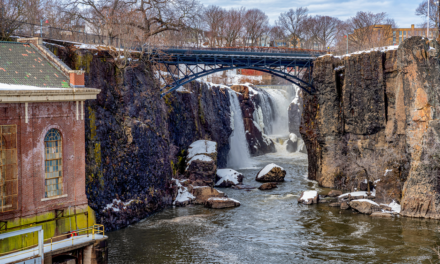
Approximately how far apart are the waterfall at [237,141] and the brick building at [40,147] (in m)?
33.7

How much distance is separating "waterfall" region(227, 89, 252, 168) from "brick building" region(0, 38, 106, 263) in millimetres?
33727

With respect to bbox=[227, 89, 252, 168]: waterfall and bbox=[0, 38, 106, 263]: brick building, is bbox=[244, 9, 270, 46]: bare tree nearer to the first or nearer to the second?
bbox=[227, 89, 252, 168]: waterfall

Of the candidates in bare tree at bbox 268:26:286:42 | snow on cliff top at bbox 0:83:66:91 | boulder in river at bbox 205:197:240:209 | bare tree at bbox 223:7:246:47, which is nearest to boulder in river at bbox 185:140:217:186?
boulder in river at bbox 205:197:240:209

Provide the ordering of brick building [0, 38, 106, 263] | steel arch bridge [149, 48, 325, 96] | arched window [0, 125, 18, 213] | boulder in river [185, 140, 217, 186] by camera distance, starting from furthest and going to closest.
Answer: boulder in river [185, 140, 217, 186], steel arch bridge [149, 48, 325, 96], brick building [0, 38, 106, 263], arched window [0, 125, 18, 213]

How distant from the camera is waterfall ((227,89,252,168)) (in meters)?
52.5

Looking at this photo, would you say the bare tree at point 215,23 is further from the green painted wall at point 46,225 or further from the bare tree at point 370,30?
the green painted wall at point 46,225

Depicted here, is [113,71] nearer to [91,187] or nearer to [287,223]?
[91,187]

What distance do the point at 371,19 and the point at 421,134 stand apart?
54131 mm

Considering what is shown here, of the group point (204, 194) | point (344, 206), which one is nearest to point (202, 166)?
point (204, 194)

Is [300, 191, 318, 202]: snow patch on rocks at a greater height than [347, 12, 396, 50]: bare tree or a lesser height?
lesser

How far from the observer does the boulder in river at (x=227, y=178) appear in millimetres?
40372

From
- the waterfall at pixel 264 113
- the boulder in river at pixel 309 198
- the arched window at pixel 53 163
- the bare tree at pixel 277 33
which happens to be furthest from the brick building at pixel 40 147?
the bare tree at pixel 277 33

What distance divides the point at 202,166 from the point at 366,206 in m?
14.3

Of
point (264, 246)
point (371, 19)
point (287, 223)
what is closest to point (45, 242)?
point (264, 246)
